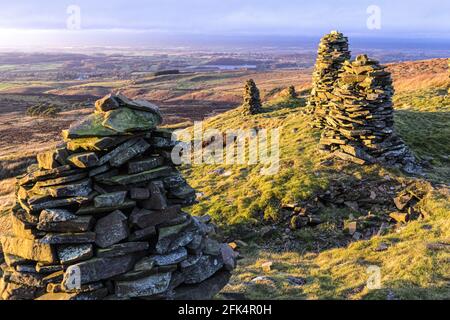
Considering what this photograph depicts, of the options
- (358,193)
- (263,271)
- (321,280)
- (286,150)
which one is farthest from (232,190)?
(321,280)

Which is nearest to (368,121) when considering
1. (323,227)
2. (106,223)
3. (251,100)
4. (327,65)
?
(323,227)

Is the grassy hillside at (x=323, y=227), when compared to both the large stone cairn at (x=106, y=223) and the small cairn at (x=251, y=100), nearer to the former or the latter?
the large stone cairn at (x=106, y=223)

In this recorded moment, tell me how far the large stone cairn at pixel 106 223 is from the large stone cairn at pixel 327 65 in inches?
963

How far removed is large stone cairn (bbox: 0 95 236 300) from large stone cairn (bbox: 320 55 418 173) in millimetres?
17134

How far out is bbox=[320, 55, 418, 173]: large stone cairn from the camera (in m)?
27.3

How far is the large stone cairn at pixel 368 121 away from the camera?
2734cm

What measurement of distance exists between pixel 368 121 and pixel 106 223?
20.9m

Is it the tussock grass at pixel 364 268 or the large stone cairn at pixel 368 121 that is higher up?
the large stone cairn at pixel 368 121

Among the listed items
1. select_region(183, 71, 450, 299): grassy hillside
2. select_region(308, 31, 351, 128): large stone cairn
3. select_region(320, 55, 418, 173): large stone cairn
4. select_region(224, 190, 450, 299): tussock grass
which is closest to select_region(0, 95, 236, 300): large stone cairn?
select_region(183, 71, 450, 299): grassy hillside

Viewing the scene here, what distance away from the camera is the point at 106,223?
1288 cm

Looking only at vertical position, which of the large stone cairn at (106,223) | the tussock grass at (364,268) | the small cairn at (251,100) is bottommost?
the tussock grass at (364,268)

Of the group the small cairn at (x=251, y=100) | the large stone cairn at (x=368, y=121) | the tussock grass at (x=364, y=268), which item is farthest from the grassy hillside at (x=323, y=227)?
the small cairn at (x=251, y=100)

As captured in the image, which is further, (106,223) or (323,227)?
(323,227)

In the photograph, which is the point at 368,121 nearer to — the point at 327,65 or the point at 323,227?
the point at 323,227
